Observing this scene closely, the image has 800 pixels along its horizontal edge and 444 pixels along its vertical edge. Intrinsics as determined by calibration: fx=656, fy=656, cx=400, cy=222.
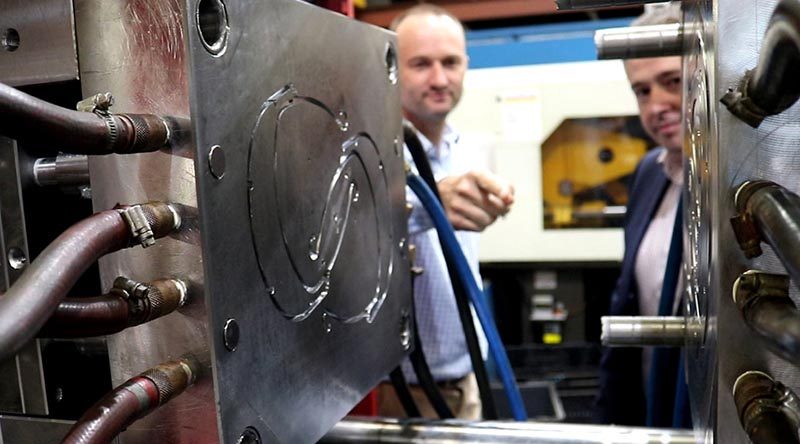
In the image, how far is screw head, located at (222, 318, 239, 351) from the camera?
293mm

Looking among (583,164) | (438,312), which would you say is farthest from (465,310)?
(583,164)

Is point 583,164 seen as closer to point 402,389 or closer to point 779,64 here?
point 402,389

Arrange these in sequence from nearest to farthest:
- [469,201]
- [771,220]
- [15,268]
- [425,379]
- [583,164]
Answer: [771,220] < [15,268] < [425,379] < [469,201] < [583,164]

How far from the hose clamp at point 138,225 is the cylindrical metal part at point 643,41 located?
353 millimetres

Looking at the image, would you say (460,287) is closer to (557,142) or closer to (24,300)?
(24,300)

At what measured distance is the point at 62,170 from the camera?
32cm

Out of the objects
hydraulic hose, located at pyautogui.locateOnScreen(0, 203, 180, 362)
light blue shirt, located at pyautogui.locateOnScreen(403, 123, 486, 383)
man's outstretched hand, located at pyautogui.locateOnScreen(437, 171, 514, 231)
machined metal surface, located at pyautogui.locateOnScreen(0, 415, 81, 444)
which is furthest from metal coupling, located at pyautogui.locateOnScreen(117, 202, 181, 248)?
light blue shirt, located at pyautogui.locateOnScreen(403, 123, 486, 383)

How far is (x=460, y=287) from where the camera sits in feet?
2.09

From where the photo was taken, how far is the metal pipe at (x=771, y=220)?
22 centimetres

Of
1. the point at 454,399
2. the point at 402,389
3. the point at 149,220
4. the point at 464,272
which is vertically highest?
the point at 149,220

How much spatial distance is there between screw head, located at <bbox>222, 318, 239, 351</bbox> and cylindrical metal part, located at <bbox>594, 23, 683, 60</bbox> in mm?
338

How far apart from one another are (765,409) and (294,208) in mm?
240

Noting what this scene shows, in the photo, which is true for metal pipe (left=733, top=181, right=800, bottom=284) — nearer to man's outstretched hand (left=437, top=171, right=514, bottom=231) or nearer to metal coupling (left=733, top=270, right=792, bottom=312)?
metal coupling (left=733, top=270, right=792, bottom=312)

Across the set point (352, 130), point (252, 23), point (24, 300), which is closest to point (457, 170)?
point (352, 130)
